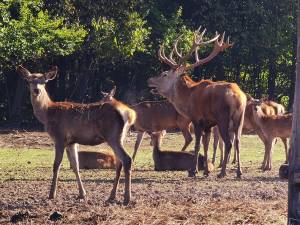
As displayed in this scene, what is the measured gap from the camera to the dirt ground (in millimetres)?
9109

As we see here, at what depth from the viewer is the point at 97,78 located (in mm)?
31531

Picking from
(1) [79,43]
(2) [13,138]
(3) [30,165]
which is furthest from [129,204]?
(1) [79,43]

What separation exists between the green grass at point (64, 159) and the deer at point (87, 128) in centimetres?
267

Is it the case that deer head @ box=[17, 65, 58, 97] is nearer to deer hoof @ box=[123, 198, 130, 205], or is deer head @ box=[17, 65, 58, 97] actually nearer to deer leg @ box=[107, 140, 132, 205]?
deer leg @ box=[107, 140, 132, 205]

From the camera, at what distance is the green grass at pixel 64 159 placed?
14.7 metres

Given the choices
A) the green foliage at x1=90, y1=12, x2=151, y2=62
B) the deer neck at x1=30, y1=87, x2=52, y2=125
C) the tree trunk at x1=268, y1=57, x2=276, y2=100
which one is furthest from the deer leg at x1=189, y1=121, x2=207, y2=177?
the tree trunk at x1=268, y1=57, x2=276, y2=100

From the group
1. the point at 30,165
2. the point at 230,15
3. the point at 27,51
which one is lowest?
the point at 30,165

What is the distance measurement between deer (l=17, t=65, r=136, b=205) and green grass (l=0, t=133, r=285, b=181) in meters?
2.67

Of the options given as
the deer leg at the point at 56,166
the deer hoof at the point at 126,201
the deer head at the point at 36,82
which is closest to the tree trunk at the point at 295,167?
the deer hoof at the point at 126,201

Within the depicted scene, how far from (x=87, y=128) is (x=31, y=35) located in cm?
1483

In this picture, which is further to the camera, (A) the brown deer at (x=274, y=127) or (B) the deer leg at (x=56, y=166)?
(A) the brown deer at (x=274, y=127)

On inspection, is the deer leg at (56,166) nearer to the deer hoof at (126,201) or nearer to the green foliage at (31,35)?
the deer hoof at (126,201)

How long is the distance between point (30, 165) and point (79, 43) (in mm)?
10843

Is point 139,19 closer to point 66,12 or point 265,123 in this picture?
point 66,12
